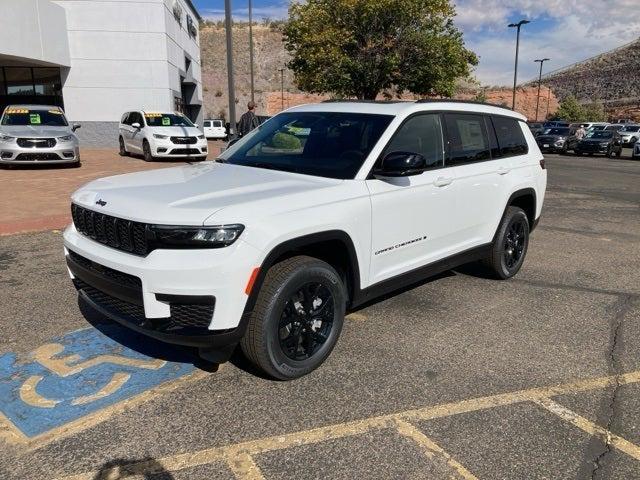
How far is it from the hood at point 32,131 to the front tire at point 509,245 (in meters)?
12.6

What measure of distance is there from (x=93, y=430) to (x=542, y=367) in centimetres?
288

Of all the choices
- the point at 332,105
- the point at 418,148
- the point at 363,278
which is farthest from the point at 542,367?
the point at 332,105

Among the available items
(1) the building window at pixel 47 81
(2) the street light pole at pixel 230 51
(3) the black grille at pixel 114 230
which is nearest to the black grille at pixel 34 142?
(2) the street light pole at pixel 230 51

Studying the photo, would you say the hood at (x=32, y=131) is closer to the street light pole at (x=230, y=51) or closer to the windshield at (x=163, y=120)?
the windshield at (x=163, y=120)

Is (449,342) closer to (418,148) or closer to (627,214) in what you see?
(418,148)

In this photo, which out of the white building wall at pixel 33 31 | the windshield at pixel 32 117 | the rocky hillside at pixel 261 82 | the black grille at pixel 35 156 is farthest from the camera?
the rocky hillside at pixel 261 82

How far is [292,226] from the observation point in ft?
10.3

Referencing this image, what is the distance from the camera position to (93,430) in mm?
2895

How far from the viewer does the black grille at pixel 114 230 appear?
3053mm

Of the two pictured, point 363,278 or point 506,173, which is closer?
point 363,278

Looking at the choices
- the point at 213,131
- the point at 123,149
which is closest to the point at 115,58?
Result: the point at 123,149

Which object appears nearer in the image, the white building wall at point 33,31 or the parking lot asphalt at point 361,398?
Answer: the parking lot asphalt at point 361,398

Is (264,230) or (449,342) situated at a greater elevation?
(264,230)

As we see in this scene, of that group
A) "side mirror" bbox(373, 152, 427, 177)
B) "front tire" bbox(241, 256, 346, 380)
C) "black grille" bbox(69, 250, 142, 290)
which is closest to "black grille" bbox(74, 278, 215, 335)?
"black grille" bbox(69, 250, 142, 290)
